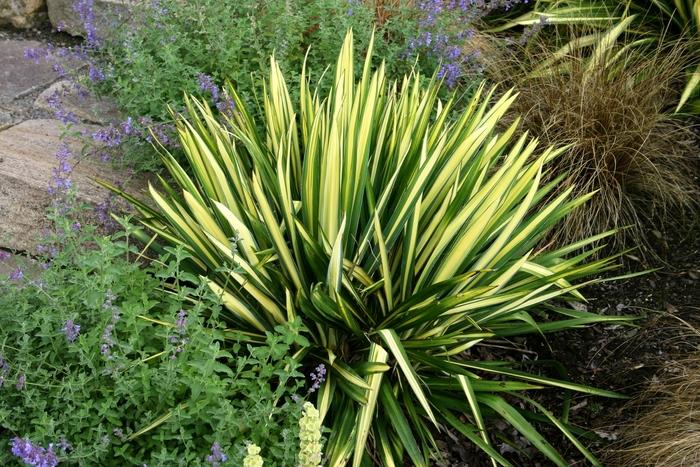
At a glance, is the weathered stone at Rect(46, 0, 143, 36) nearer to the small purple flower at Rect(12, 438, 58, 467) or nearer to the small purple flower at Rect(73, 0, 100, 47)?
the small purple flower at Rect(73, 0, 100, 47)

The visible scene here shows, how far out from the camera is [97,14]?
13.2 ft

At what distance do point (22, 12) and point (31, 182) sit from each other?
1919mm

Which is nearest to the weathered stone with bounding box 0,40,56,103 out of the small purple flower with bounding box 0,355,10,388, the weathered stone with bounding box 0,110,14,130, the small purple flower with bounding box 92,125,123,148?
the weathered stone with bounding box 0,110,14,130

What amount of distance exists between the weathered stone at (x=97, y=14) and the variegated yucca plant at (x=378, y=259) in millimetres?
1057

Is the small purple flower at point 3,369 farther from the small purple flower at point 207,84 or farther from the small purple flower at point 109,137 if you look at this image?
the small purple flower at point 207,84

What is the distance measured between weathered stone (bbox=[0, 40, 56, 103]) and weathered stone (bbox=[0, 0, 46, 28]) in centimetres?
32

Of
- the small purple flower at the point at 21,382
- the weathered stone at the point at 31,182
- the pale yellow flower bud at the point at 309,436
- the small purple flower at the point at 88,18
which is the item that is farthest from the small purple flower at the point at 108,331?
the small purple flower at the point at 88,18

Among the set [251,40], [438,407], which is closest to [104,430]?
[438,407]

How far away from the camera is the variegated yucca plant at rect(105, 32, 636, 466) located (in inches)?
93.7

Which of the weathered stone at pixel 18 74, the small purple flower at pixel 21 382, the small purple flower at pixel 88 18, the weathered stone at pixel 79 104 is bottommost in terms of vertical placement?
the weathered stone at pixel 18 74

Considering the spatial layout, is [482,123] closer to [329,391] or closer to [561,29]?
[329,391]

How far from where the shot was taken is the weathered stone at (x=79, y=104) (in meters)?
3.43

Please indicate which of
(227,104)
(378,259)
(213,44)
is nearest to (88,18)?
(213,44)

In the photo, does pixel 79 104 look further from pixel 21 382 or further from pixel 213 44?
pixel 21 382
